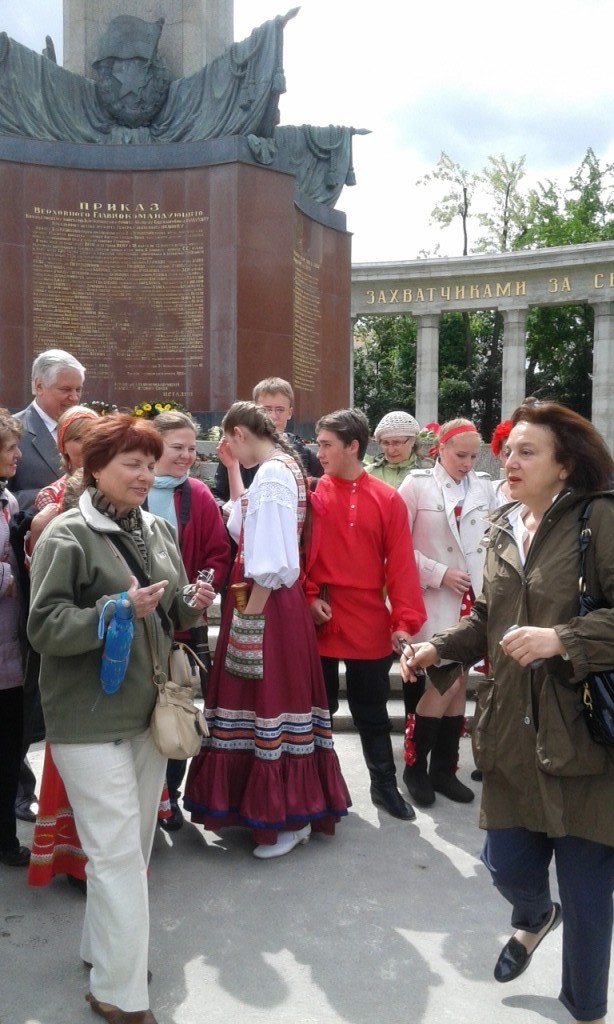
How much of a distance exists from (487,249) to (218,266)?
30.4 metres

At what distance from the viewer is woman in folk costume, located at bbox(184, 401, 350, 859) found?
3680 mm

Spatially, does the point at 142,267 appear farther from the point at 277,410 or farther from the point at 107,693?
the point at 107,693

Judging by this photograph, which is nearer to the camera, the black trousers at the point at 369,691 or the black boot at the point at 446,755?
the black trousers at the point at 369,691

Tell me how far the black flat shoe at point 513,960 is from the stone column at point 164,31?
10212mm

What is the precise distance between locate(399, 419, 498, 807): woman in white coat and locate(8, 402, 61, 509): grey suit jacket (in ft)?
6.15

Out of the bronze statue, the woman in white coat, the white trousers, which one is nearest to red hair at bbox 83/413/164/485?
the white trousers

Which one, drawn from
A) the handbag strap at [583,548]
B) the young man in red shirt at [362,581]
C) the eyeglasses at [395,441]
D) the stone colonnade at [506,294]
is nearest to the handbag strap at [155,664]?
the handbag strap at [583,548]

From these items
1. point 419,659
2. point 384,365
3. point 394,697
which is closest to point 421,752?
point 394,697

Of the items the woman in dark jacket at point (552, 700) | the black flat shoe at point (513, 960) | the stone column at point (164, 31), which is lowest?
the black flat shoe at point (513, 960)

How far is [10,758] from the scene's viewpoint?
3691 millimetres

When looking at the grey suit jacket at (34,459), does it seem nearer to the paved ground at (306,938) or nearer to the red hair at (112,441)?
the red hair at (112,441)

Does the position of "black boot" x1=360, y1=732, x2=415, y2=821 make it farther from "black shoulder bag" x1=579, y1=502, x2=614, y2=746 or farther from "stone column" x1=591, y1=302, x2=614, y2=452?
"stone column" x1=591, y1=302, x2=614, y2=452

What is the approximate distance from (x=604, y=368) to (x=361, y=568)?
21782 mm

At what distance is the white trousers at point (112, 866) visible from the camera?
2486 mm
